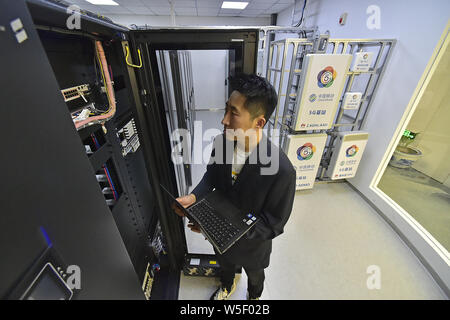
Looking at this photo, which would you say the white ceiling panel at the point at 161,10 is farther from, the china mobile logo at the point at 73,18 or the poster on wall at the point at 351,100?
the china mobile logo at the point at 73,18

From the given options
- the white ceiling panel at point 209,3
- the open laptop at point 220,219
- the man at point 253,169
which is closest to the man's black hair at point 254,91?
the man at point 253,169

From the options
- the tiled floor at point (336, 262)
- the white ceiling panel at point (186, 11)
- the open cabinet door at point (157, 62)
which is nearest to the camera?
the open cabinet door at point (157, 62)

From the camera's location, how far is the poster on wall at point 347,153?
2.45 m

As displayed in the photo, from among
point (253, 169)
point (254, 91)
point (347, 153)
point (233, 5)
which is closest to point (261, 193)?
point (253, 169)

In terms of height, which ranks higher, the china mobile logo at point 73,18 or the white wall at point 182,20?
the white wall at point 182,20

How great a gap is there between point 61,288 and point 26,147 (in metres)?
0.30

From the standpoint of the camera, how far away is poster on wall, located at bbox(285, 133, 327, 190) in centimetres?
236

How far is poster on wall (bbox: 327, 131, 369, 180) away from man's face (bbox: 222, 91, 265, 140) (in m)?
2.06

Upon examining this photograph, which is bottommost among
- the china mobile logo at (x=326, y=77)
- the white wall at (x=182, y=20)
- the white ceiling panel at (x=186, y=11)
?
the china mobile logo at (x=326, y=77)

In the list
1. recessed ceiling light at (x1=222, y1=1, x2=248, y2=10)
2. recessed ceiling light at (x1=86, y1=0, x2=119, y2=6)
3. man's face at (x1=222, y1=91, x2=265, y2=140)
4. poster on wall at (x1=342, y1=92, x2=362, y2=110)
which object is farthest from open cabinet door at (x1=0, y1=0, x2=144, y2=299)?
recessed ceiling light at (x1=86, y1=0, x2=119, y2=6)

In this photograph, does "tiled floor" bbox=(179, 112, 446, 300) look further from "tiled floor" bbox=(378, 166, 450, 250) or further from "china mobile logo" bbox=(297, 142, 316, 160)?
"china mobile logo" bbox=(297, 142, 316, 160)

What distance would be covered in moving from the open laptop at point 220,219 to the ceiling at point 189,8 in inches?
208

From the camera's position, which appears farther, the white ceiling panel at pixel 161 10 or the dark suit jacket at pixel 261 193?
the white ceiling panel at pixel 161 10
